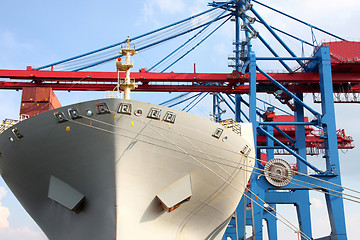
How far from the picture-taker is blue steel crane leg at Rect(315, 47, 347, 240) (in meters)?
20.1

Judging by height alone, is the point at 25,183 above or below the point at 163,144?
below

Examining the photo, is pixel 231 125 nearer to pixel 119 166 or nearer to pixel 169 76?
pixel 119 166

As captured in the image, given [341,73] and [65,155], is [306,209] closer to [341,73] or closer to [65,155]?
[341,73]

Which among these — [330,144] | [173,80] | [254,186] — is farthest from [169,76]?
[330,144]

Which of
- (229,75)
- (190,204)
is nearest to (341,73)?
(229,75)

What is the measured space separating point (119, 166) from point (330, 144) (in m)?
14.7

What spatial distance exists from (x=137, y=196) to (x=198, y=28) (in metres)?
19.7

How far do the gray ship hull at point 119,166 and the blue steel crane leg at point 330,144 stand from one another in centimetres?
1103

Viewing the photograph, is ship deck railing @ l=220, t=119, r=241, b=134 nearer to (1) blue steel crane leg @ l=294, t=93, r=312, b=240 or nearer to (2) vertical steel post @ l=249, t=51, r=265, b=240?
(2) vertical steel post @ l=249, t=51, r=265, b=240

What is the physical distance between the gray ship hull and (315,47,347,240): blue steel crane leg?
1103 cm

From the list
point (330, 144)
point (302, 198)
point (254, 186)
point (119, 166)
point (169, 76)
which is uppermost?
point (169, 76)

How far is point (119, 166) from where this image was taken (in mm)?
10867

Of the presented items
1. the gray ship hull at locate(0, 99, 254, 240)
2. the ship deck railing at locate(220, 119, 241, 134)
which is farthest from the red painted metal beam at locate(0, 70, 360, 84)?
the gray ship hull at locate(0, 99, 254, 240)

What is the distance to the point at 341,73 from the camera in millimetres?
24250
